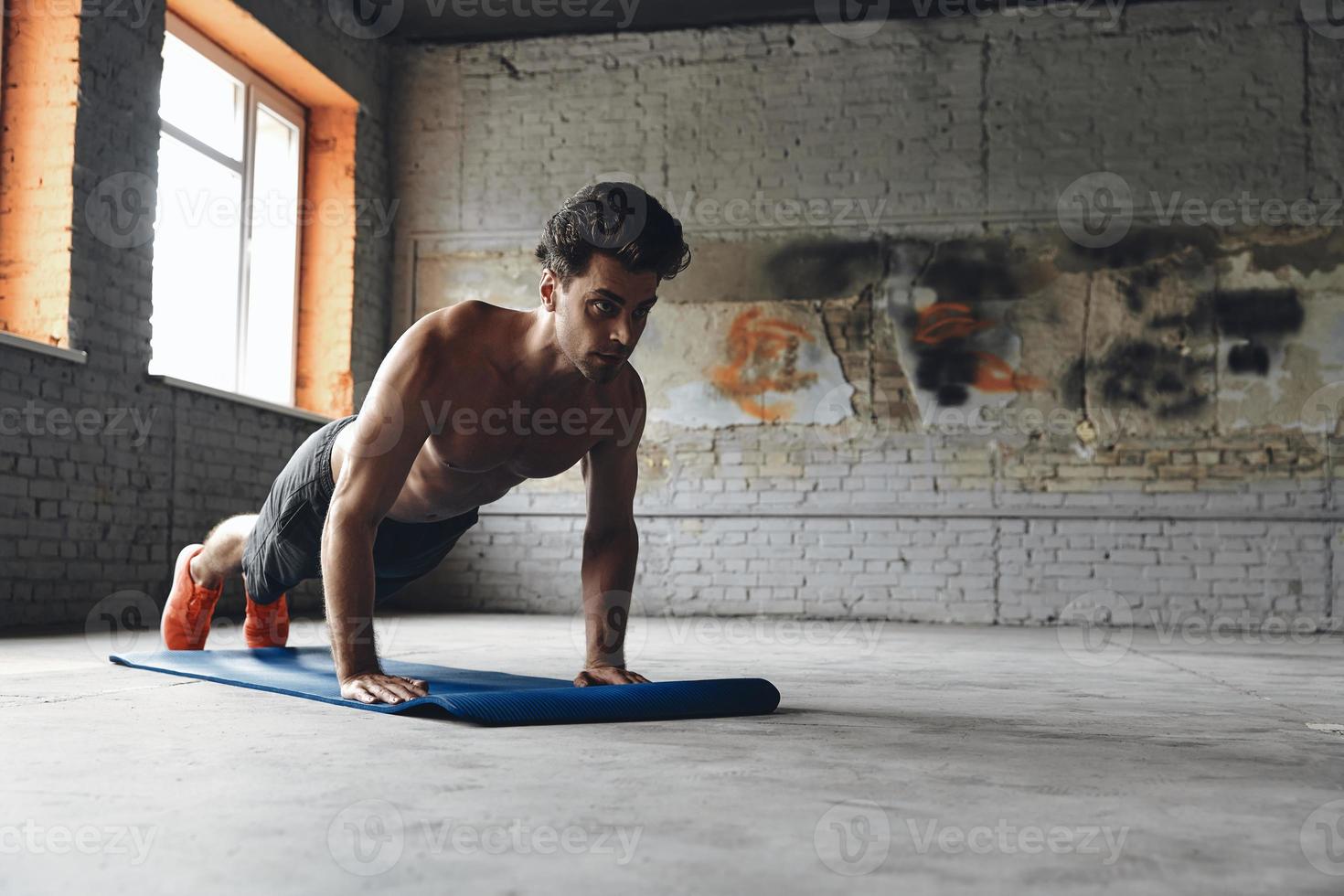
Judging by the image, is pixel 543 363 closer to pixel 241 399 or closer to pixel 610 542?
pixel 610 542

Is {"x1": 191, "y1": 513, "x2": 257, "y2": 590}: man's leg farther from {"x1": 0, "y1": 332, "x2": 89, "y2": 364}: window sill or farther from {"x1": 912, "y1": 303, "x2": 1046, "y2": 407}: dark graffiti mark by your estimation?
{"x1": 912, "y1": 303, "x2": 1046, "y2": 407}: dark graffiti mark

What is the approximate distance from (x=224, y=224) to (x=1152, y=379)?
19.3 ft

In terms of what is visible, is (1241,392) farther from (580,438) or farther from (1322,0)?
(580,438)

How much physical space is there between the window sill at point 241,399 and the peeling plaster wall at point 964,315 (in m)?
1.52

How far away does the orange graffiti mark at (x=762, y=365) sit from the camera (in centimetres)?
795

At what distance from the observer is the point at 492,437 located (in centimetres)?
285

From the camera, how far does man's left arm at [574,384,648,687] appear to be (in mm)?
2949

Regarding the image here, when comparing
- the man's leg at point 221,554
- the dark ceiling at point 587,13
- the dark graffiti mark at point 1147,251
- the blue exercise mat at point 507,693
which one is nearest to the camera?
the blue exercise mat at point 507,693

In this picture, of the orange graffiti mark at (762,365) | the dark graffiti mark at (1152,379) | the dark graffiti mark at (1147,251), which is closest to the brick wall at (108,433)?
the orange graffiti mark at (762,365)

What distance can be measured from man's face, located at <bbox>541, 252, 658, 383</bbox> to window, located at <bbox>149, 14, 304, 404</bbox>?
441 cm

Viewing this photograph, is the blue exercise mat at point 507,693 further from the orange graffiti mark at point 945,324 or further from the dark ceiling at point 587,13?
the dark ceiling at point 587,13

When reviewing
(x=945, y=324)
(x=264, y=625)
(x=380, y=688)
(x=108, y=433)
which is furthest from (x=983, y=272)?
(x=380, y=688)

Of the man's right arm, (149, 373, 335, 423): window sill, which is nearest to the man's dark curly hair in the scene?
the man's right arm

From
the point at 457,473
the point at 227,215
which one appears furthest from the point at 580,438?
the point at 227,215
